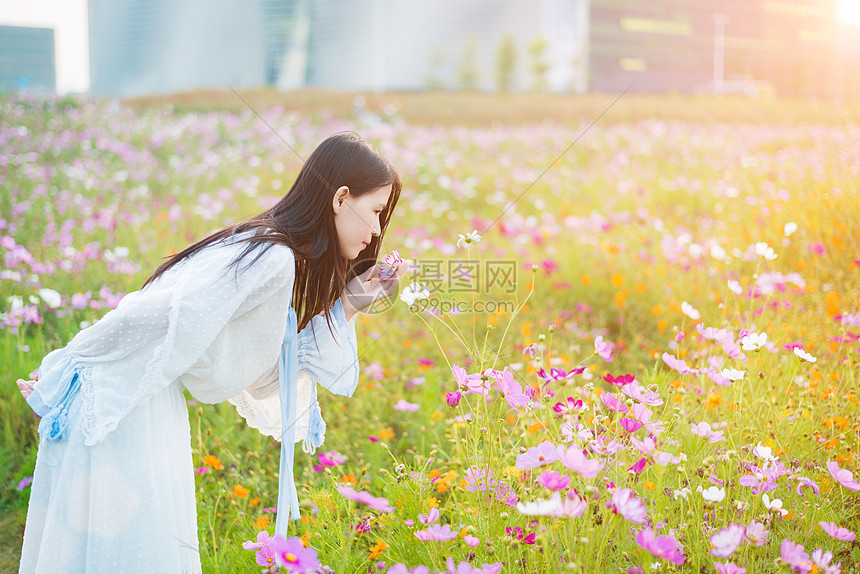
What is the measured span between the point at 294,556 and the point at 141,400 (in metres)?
0.60

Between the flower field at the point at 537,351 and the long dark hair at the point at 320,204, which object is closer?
the flower field at the point at 537,351

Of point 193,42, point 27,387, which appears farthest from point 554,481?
point 193,42

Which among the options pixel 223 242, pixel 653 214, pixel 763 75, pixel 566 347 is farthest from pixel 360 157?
pixel 763 75

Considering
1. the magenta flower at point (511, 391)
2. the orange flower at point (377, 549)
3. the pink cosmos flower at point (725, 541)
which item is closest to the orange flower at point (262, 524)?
the orange flower at point (377, 549)

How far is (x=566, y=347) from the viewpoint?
10.6 feet

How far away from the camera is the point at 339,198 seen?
160 centimetres

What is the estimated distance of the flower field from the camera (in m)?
1.38

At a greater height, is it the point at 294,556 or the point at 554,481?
the point at 554,481

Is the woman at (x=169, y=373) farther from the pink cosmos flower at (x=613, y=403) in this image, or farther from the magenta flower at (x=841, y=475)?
the magenta flower at (x=841, y=475)

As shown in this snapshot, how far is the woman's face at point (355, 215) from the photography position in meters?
1.59

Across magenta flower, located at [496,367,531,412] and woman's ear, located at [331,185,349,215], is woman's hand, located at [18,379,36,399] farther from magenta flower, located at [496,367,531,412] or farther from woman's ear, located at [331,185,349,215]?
magenta flower, located at [496,367,531,412]

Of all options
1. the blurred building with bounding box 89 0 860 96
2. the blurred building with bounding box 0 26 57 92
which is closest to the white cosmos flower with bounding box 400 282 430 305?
the blurred building with bounding box 89 0 860 96

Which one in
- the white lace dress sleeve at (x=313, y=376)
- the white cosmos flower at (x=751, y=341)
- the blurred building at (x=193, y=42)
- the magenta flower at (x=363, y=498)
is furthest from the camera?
the blurred building at (x=193, y=42)

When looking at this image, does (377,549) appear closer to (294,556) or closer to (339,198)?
(294,556)
